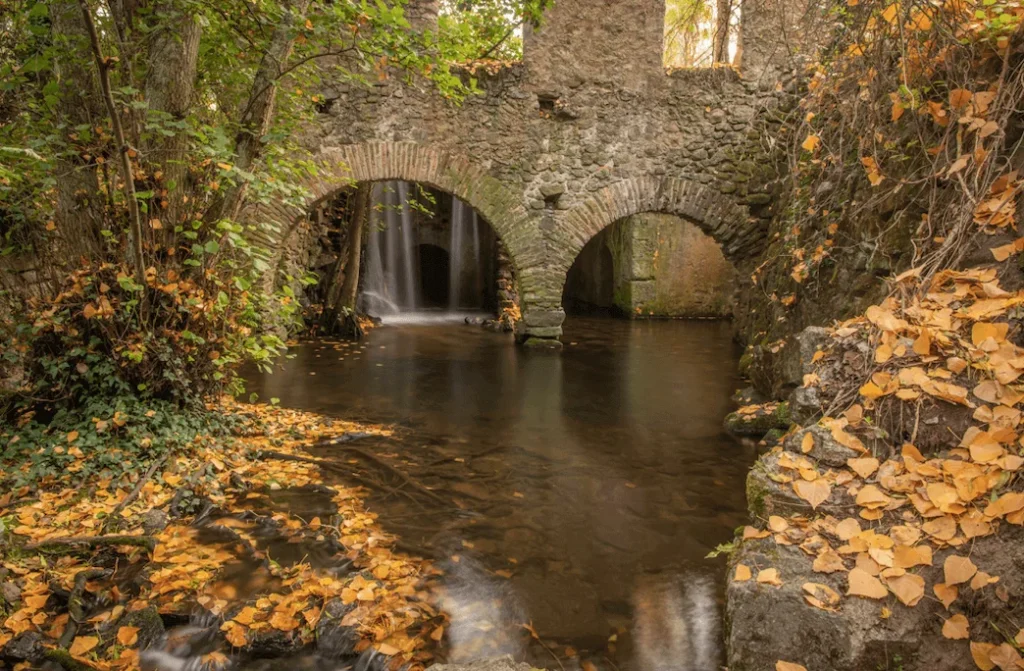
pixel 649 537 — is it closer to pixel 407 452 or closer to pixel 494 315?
pixel 407 452

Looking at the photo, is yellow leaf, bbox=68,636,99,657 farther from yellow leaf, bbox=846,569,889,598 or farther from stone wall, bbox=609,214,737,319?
stone wall, bbox=609,214,737,319

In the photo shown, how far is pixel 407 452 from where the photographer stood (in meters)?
4.12

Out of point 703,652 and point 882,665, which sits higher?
point 882,665

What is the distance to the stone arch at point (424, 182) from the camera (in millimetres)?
6922

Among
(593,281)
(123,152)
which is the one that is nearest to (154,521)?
(123,152)

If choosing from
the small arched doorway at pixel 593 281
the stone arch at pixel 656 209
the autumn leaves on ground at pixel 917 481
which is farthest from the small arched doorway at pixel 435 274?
the autumn leaves on ground at pixel 917 481

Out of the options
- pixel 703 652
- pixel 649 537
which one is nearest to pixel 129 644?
pixel 703 652

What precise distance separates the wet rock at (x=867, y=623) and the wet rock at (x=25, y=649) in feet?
6.83

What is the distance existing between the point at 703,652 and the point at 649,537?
875mm

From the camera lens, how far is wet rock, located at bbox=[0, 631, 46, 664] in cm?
180

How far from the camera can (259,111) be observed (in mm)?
3568

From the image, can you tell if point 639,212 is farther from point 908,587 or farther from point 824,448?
point 908,587

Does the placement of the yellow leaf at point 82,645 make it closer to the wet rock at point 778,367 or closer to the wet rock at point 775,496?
the wet rock at point 775,496

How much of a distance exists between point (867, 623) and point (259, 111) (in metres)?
3.81
